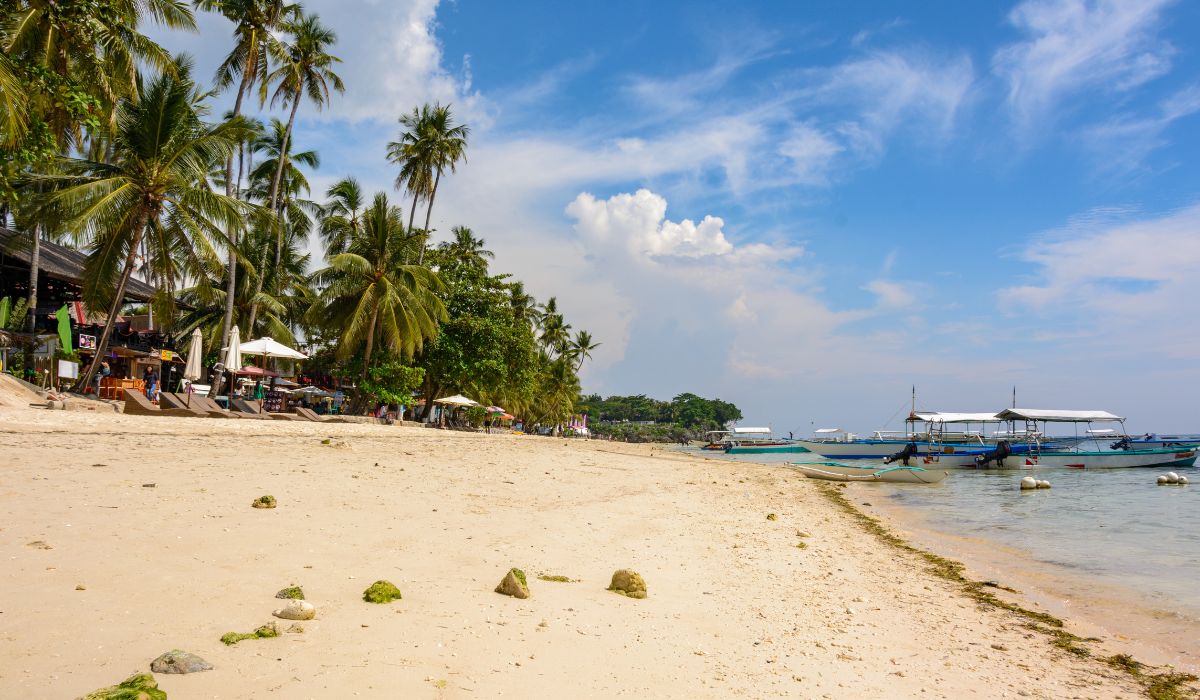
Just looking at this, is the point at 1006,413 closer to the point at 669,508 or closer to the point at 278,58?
the point at 669,508

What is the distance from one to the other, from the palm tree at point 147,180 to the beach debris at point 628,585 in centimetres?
1868

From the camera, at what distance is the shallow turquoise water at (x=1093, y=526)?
887 centimetres

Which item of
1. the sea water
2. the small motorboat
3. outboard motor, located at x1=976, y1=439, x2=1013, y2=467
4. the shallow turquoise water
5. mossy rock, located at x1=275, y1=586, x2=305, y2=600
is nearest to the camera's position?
mossy rock, located at x1=275, y1=586, x2=305, y2=600

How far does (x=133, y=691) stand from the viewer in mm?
2480

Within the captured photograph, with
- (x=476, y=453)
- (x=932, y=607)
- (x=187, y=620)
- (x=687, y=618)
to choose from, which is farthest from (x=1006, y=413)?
(x=187, y=620)

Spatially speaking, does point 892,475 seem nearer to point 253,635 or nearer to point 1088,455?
point 1088,455

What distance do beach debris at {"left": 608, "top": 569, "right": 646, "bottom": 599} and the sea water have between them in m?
4.51

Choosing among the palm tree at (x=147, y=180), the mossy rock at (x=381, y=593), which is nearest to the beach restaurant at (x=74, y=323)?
the palm tree at (x=147, y=180)

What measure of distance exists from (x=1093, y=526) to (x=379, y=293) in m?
26.5

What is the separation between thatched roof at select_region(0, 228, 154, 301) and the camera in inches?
965

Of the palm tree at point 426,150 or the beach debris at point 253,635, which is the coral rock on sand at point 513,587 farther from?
the palm tree at point 426,150

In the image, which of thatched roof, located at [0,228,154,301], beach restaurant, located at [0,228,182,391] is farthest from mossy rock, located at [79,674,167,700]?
thatched roof, located at [0,228,154,301]

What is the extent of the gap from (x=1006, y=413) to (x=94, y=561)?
44.1 m

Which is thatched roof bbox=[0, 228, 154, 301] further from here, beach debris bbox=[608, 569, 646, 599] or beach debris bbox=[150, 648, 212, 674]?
beach debris bbox=[150, 648, 212, 674]
